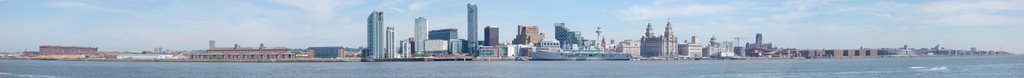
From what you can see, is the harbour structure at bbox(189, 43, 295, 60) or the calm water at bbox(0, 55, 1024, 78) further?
the harbour structure at bbox(189, 43, 295, 60)

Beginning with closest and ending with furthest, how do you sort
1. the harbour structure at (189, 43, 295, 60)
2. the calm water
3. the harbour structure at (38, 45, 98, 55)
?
the calm water → the harbour structure at (189, 43, 295, 60) → the harbour structure at (38, 45, 98, 55)

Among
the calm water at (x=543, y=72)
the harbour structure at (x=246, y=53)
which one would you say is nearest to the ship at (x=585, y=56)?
the harbour structure at (x=246, y=53)

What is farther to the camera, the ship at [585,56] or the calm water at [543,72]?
the ship at [585,56]

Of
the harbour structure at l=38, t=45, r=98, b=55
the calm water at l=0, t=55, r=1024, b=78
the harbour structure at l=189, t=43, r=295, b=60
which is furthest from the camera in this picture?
the harbour structure at l=38, t=45, r=98, b=55

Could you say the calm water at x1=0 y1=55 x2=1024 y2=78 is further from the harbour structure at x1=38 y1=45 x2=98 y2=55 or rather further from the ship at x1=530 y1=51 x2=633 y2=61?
the harbour structure at x1=38 y1=45 x2=98 y2=55

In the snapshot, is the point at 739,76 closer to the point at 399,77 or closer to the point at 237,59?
the point at 399,77

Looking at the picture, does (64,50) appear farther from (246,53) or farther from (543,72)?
(543,72)

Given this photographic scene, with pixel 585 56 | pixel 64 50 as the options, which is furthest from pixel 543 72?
pixel 64 50

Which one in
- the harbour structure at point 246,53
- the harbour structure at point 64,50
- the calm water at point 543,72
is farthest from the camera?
the harbour structure at point 64,50

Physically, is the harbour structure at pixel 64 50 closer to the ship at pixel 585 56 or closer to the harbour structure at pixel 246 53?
the harbour structure at pixel 246 53

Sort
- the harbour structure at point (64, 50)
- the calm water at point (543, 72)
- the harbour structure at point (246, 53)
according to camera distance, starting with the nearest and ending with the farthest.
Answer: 1. the calm water at point (543, 72)
2. the harbour structure at point (246, 53)
3. the harbour structure at point (64, 50)

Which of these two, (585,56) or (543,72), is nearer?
(543,72)

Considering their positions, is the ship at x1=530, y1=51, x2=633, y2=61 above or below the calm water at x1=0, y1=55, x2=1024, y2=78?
above

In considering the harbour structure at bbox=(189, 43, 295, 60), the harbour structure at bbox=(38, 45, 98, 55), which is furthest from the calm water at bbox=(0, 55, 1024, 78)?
the harbour structure at bbox=(38, 45, 98, 55)
